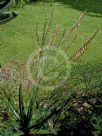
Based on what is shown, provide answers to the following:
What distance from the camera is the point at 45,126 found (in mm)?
6438

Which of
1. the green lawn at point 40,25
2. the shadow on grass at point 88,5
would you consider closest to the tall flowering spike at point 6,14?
the green lawn at point 40,25

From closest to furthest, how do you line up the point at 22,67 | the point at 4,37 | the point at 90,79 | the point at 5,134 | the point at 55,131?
the point at 5,134, the point at 55,131, the point at 90,79, the point at 22,67, the point at 4,37

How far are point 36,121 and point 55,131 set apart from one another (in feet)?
1.25

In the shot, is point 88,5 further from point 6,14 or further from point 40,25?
point 6,14

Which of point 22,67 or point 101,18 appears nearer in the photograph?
point 22,67

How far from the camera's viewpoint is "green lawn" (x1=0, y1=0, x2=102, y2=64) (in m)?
12.6

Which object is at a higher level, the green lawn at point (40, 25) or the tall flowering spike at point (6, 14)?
the tall flowering spike at point (6, 14)

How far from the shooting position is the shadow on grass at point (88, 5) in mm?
19783

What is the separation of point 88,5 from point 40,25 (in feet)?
20.8

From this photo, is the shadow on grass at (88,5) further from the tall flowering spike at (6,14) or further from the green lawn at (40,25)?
the tall flowering spike at (6,14)

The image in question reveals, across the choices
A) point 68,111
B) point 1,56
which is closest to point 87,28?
point 1,56

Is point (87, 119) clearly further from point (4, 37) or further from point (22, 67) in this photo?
point (4, 37)

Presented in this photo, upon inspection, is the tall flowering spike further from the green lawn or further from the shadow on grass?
the shadow on grass

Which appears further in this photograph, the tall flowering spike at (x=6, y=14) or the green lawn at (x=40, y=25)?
the green lawn at (x=40, y=25)
